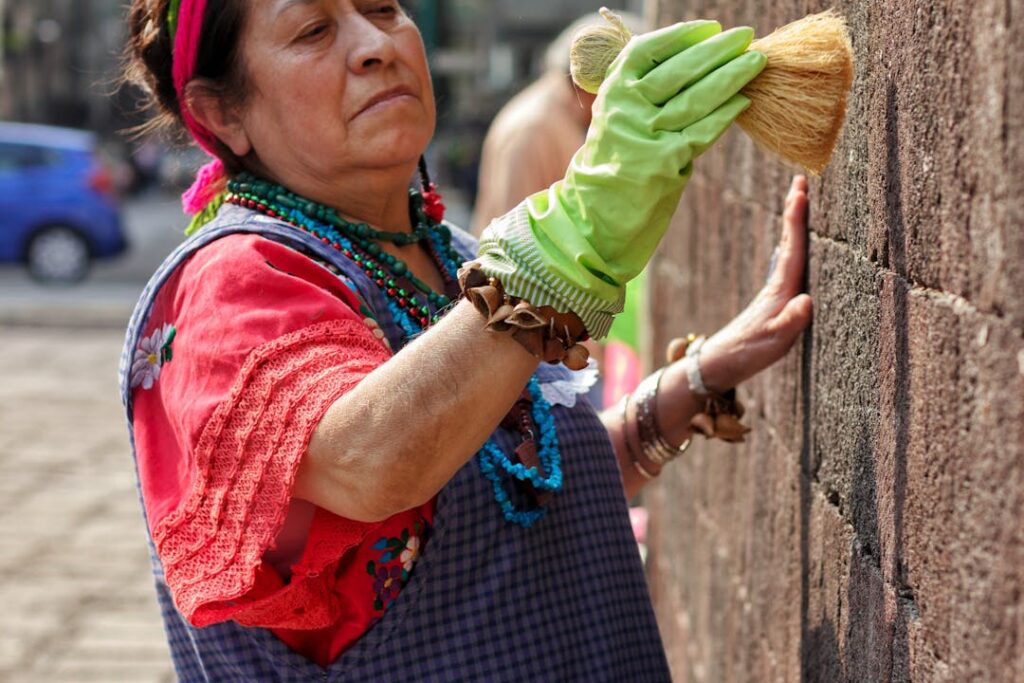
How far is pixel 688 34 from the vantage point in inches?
62.4

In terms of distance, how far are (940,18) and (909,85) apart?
0.14 meters

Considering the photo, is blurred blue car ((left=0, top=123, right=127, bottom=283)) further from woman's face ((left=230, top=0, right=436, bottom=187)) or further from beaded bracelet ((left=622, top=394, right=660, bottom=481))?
woman's face ((left=230, top=0, right=436, bottom=187))

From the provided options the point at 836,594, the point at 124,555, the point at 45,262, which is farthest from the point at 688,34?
the point at 45,262

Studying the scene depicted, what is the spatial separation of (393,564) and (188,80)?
30.4 inches

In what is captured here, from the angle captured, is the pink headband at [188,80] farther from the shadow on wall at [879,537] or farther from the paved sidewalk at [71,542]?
the paved sidewalk at [71,542]

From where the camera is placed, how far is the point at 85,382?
33.9 ft

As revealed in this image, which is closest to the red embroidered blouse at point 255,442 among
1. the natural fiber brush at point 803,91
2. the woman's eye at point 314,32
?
the woman's eye at point 314,32

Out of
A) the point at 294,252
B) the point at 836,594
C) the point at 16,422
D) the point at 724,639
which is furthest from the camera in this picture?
the point at 16,422

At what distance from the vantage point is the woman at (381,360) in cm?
155

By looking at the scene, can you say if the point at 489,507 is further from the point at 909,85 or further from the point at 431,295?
the point at 909,85

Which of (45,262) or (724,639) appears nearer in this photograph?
(724,639)

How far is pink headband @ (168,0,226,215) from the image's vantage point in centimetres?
199

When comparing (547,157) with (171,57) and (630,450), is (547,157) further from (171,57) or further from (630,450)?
(171,57)

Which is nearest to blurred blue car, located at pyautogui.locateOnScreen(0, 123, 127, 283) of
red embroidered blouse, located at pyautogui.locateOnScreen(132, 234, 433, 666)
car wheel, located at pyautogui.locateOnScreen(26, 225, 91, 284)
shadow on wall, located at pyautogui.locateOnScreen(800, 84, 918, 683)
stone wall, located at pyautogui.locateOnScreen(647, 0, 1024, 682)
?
car wheel, located at pyautogui.locateOnScreen(26, 225, 91, 284)
